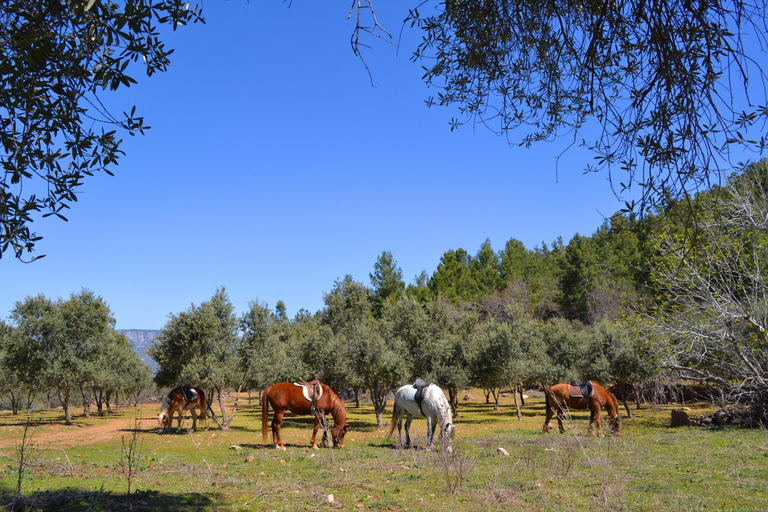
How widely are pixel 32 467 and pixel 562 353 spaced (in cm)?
2844

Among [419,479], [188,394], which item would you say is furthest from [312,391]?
[188,394]

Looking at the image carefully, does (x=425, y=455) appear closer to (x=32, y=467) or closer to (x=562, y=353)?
(x=32, y=467)

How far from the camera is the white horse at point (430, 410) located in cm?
1112

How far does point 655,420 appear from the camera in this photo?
1892 centimetres

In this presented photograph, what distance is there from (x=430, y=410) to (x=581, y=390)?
20.1ft

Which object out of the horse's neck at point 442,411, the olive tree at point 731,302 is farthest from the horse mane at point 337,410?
the olive tree at point 731,302

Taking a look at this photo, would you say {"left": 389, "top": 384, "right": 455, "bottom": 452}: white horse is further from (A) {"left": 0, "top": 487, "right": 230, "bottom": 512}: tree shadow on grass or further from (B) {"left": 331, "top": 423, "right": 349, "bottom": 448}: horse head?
(A) {"left": 0, "top": 487, "right": 230, "bottom": 512}: tree shadow on grass

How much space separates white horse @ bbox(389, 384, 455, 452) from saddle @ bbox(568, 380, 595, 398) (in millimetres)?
5386

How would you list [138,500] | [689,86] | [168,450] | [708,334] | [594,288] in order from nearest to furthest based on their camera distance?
[689,86], [138,500], [708,334], [168,450], [594,288]

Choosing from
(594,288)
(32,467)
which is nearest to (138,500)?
(32,467)

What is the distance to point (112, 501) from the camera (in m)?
5.96

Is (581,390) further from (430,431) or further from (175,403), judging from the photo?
(175,403)

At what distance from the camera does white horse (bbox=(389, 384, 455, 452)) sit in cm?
1112

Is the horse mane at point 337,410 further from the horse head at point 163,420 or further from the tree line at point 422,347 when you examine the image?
the horse head at point 163,420
